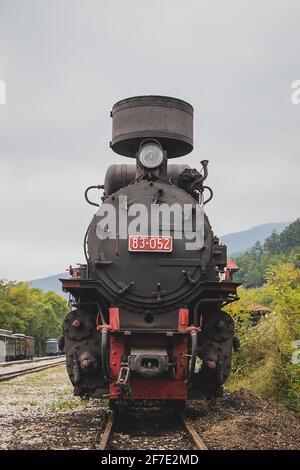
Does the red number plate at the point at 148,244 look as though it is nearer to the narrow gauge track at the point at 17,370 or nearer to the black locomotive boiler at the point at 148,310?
the black locomotive boiler at the point at 148,310

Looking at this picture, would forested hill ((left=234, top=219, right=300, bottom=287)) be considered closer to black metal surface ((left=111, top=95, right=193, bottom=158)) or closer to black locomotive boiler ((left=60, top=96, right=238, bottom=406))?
black metal surface ((left=111, top=95, right=193, bottom=158))

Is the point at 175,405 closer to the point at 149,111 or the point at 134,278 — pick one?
the point at 134,278

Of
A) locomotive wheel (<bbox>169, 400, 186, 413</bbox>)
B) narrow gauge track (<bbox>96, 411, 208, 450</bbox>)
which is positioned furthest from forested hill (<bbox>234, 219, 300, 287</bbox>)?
narrow gauge track (<bbox>96, 411, 208, 450</bbox>)

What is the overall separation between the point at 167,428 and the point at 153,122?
16.1ft

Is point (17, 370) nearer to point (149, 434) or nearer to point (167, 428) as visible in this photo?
point (167, 428)

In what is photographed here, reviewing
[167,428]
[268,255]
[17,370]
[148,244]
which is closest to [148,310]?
[148,244]

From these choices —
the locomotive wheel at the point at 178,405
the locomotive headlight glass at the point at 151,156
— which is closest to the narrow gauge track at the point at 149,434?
the locomotive wheel at the point at 178,405

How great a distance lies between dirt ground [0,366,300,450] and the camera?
7273mm

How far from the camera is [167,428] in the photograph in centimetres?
861

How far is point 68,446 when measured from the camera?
286 inches

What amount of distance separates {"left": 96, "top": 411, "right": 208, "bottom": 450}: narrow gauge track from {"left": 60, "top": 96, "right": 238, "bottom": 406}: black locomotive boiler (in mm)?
369

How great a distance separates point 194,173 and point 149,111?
4.31ft

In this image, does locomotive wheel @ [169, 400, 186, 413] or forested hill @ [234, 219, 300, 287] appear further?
forested hill @ [234, 219, 300, 287]

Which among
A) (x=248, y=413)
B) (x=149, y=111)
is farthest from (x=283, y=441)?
(x=149, y=111)
